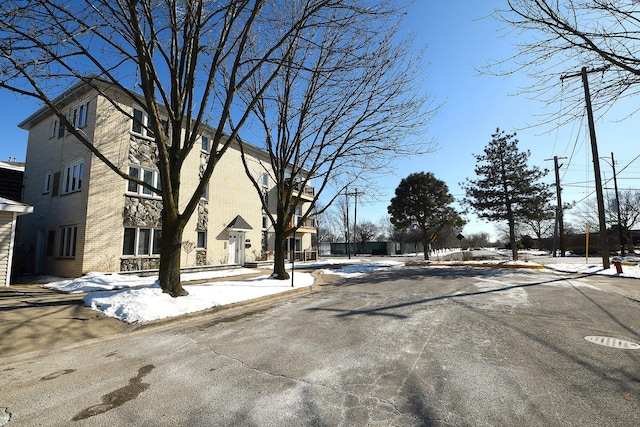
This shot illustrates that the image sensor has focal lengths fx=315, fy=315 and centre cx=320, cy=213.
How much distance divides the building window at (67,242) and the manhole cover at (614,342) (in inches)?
702

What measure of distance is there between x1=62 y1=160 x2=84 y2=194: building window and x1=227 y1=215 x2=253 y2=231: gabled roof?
8.66 metres

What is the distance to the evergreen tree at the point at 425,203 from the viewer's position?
2941 cm

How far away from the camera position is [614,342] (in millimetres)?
5023

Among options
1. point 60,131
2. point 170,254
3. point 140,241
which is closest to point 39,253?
point 140,241

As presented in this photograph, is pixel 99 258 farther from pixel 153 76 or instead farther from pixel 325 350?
pixel 325 350

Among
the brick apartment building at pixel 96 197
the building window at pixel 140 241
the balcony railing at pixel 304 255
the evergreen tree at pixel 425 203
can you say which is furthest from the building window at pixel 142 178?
the evergreen tree at pixel 425 203

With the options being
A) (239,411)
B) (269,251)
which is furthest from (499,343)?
(269,251)

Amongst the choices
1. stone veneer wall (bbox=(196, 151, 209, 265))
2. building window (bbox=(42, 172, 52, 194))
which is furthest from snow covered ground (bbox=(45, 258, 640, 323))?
building window (bbox=(42, 172, 52, 194))

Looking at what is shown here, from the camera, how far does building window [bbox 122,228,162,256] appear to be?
1548 centimetres

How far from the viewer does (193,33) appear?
27.6 feet

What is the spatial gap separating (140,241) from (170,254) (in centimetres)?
918

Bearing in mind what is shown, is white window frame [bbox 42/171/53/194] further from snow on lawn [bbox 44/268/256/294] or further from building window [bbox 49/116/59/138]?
snow on lawn [bbox 44/268/256/294]

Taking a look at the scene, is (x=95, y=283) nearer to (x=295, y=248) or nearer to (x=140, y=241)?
(x=140, y=241)

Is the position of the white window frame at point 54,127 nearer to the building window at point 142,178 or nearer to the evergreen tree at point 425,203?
the building window at point 142,178
